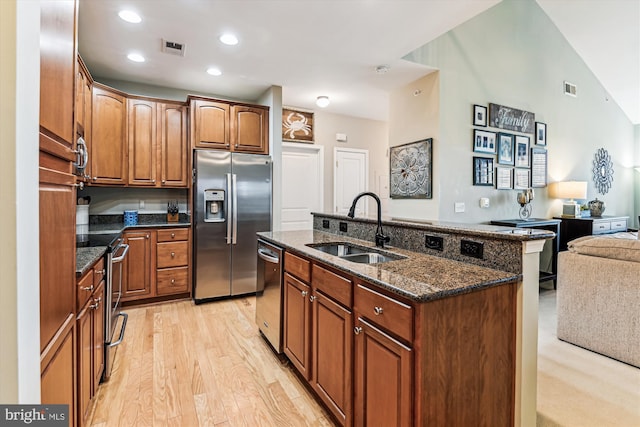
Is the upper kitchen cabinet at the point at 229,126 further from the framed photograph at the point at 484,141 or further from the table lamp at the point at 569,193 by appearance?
the table lamp at the point at 569,193

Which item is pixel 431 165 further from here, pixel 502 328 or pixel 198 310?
pixel 198 310

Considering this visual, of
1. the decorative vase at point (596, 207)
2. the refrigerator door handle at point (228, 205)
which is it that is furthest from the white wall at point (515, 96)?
the refrigerator door handle at point (228, 205)

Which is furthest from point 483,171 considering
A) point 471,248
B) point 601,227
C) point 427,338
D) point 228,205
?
point 427,338

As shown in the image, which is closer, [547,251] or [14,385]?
[14,385]

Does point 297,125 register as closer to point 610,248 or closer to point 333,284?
point 333,284

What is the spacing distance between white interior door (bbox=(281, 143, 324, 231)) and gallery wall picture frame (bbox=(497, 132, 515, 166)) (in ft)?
8.61

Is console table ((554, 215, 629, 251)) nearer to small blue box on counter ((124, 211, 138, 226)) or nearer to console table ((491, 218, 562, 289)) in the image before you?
console table ((491, 218, 562, 289))

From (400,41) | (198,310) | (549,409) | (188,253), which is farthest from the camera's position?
(188,253)

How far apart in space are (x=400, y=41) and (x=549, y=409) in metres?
3.02

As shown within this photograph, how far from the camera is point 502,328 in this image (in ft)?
4.55

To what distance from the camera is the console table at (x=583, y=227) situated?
14.2 ft

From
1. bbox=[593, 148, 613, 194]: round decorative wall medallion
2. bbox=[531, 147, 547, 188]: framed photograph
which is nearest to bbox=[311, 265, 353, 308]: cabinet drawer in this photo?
bbox=[531, 147, 547, 188]: framed photograph

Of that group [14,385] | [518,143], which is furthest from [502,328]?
[518,143]

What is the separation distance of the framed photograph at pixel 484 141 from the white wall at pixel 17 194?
4.00 metres
